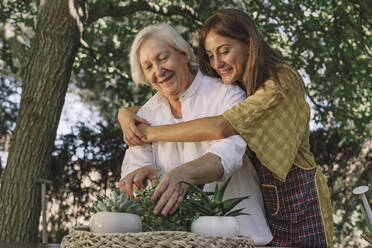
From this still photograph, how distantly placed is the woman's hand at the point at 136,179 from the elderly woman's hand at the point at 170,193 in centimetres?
42

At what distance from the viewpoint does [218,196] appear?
56.5 inches

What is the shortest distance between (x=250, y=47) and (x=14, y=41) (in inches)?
156

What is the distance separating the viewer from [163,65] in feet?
7.55

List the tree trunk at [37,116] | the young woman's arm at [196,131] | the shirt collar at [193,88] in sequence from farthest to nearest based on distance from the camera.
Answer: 1. the tree trunk at [37,116]
2. the shirt collar at [193,88]
3. the young woman's arm at [196,131]

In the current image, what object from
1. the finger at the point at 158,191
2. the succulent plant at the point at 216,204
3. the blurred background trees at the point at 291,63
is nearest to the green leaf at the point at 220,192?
the succulent plant at the point at 216,204

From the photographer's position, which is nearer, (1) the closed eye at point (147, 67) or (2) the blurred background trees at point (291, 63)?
(1) the closed eye at point (147, 67)

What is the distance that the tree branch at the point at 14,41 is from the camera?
529 cm

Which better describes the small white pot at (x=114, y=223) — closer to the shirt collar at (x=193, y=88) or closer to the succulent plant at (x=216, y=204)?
the succulent plant at (x=216, y=204)

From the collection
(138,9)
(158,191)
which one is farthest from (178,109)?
(138,9)

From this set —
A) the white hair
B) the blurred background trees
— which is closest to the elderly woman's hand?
the white hair

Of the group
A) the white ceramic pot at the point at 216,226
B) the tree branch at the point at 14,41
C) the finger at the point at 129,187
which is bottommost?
the white ceramic pot at the point at 216,226

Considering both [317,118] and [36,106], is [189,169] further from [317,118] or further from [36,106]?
[317,118]

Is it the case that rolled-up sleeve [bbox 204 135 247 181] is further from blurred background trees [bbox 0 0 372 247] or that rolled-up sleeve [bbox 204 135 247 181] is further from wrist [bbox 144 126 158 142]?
blurred background trees [bbox 0 0 372 247]

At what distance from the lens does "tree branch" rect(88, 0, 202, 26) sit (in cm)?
532
